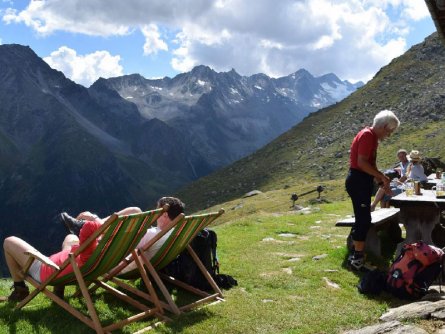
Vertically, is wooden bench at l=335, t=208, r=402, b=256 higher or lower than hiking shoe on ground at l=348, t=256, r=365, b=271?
higher

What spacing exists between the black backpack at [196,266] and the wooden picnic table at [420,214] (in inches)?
158

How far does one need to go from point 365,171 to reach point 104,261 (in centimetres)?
566

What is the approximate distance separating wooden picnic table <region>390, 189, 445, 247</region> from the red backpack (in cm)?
156

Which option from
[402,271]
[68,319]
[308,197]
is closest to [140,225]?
[68,319]

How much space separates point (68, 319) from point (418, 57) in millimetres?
137646

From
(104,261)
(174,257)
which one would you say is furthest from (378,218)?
(104,261)

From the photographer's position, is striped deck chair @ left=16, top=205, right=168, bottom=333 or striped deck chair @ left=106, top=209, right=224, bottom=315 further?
striped deck chair @ left=106, top=209, right=224, bottom=315

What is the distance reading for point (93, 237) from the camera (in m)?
7.33

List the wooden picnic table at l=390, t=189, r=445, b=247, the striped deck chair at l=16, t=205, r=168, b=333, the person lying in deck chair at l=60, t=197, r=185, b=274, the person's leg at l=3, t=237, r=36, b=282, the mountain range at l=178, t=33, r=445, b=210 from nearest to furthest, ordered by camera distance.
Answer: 1. the striped deck chair at l=16, t=205, r=168, b=333
2. the person's leg at l=3, t=237, r=36, b=282
3. the person lying in deck chair at l=60, t=197, r=185, b=274
4. the wooden picnic table at l=390, t=189, r=445, b=247
5. the mountain range at l=178, t=33, r=445, b=210

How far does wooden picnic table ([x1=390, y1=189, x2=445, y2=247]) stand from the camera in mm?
10617

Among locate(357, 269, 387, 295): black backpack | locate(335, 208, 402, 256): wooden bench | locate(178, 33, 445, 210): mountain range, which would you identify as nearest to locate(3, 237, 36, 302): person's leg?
locate(357, 269, 387, 295): black backpack

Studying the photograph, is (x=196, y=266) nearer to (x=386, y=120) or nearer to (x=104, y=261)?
(x=104, y=261)

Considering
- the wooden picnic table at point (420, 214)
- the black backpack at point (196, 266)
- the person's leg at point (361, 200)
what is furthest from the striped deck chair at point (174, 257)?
the wooden picnic table at point (420, 214)

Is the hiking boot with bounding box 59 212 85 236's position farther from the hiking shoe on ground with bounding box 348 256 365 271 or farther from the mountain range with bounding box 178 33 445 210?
the mountain range with bounding box 178 33 445 210
